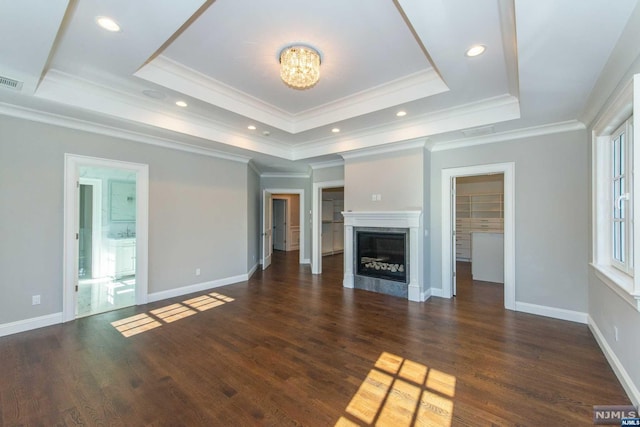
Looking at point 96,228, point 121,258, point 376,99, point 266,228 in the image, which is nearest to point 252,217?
point 266,228

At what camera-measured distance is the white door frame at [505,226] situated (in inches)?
157

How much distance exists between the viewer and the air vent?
8.36 ft

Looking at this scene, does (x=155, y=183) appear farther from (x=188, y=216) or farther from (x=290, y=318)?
(x=290, y=318)

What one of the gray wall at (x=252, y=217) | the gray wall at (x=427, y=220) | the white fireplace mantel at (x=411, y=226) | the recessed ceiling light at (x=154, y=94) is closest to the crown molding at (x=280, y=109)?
the recessed ceiling light at (x=154, y=94)

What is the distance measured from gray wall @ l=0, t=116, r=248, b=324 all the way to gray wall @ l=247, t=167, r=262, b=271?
0.25 meters

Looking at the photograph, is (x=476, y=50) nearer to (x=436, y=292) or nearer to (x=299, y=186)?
(x=436, y=292)

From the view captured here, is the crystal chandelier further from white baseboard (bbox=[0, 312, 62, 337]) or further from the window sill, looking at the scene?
white baseboard (bbox=[0, 312, 62, 337])

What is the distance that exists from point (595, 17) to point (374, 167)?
343 centimetres

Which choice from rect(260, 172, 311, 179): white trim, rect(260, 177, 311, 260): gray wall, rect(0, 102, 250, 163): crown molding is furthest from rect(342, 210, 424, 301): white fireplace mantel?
rect(260, 172, 311, 179): white trim

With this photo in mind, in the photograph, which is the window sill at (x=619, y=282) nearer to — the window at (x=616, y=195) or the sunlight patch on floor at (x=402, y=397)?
the window at (x=616, y=195)

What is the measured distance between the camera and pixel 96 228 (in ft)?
14.4

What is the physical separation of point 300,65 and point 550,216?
3.81 metres

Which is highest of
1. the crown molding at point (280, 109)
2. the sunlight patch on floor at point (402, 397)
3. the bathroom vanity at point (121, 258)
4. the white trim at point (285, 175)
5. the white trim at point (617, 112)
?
the crown molding at point (280, 109)

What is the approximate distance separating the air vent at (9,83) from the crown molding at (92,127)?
63 centimetres
